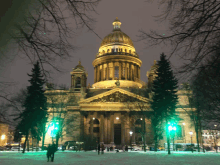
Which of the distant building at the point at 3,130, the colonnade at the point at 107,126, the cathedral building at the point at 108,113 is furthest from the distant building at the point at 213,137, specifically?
the distant building at the point at 3,130

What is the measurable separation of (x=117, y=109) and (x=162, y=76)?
83.0ft

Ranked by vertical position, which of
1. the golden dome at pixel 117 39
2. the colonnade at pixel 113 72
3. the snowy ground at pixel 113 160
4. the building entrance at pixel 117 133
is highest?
the golden dome at pixel 117 39

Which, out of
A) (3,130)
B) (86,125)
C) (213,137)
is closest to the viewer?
(3,130)

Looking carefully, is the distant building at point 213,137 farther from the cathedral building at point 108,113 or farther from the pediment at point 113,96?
the pediment at point 113,96

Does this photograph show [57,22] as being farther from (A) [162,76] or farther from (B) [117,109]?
(B) [117,109]

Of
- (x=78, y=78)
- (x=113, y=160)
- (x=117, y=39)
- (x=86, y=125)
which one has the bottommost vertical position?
(x=113, y=160)

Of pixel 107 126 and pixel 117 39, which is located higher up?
pixel 117 39

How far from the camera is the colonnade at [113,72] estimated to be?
82.2m

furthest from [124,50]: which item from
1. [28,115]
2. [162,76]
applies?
[28,115]

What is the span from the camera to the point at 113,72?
8281 cm

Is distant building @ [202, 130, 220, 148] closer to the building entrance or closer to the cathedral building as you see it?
the cathedral building

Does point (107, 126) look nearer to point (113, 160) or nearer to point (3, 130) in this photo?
point (3, 130)

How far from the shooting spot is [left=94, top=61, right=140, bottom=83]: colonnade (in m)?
82.2

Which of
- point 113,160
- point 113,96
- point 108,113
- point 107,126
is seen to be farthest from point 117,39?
point 113,160
